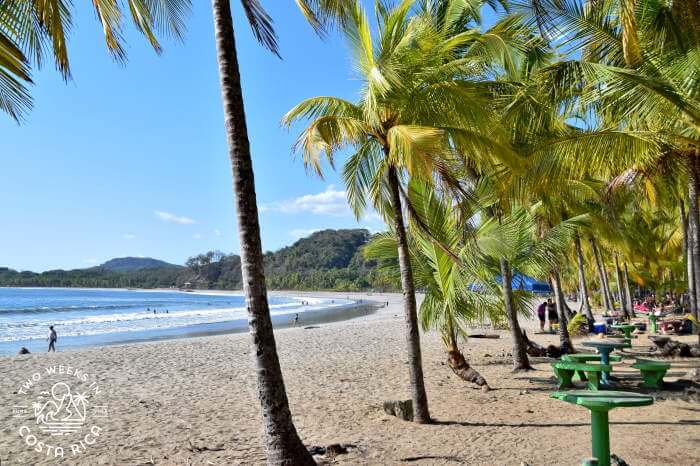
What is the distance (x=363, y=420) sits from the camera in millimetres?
6434

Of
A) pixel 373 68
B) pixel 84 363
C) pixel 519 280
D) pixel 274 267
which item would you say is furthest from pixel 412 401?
pixel 274 267

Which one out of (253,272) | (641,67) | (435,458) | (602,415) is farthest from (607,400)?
(641,67)

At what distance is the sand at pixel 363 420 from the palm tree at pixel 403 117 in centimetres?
93

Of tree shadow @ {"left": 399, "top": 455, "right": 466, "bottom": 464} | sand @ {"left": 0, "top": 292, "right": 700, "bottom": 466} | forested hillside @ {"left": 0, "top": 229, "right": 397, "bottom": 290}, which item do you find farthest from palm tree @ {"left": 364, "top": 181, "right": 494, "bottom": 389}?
forested hillside @ {"left": 0, "top": 229, "right": 397, "bottom": 290}

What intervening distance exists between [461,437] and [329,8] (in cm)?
464

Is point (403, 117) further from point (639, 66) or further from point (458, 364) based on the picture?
point (458, 364)

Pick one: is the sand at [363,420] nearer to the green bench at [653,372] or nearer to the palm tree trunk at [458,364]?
the palm tree trunk at [458,364]

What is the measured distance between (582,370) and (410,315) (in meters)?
2.61

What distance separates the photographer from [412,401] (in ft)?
20.4

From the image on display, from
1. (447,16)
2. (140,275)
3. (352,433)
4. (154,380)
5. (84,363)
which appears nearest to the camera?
(352,433)

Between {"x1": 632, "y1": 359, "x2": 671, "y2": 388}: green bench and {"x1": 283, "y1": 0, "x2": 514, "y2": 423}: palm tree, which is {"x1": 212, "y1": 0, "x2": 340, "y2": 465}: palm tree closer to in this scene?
{"x1": 283, "y1": 0, "x2": 514, "y2": 423}: palm tree

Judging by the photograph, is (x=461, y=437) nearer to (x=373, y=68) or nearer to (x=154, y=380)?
(x=373, y=68)

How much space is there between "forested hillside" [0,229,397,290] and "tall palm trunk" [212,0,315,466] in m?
91.9

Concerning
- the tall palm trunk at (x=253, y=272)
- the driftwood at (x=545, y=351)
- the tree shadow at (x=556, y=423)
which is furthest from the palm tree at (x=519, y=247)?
the tall palm trunk at (x=253, y=272)
